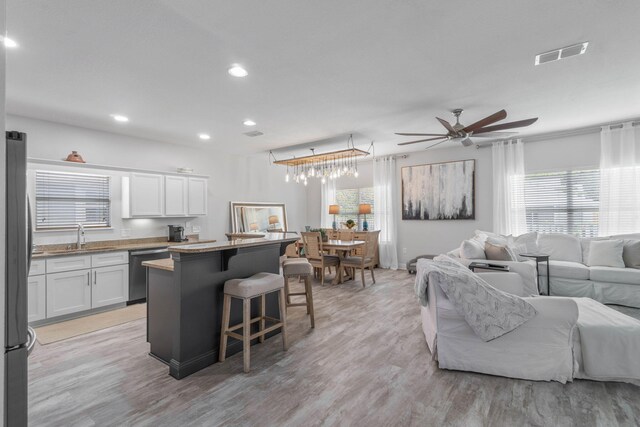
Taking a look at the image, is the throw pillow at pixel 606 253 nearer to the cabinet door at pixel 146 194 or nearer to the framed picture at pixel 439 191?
the framed picture at pixel 439 191

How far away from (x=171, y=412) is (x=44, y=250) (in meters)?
3.49

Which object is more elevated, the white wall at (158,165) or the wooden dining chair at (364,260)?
the white wall at (158,165)

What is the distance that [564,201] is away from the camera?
5398mm

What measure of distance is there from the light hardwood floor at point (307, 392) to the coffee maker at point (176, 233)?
2270 mm

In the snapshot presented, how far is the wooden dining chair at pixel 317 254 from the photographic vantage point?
5605mm

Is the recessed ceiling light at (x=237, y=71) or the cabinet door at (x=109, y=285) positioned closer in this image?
the recessed ceiling light at (x=237, y=71)

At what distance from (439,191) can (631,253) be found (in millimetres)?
3080

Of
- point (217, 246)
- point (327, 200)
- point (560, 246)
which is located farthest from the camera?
point (327, 200)

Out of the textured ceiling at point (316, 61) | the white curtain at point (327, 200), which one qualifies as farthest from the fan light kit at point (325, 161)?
the textured ceiling at point (316, 61)

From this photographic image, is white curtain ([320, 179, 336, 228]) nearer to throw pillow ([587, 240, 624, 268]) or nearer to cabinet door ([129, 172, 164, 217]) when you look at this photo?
cabinet door ([129, 172, 164, 217])

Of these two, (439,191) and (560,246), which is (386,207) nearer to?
(439,191)

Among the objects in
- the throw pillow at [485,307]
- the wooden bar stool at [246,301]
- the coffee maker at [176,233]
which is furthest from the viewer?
the coffee maker at [176,233]

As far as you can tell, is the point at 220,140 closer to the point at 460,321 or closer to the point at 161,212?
the point at 161,212

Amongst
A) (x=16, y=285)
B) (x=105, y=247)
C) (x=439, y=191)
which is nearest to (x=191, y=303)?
(x=16, y=285)
